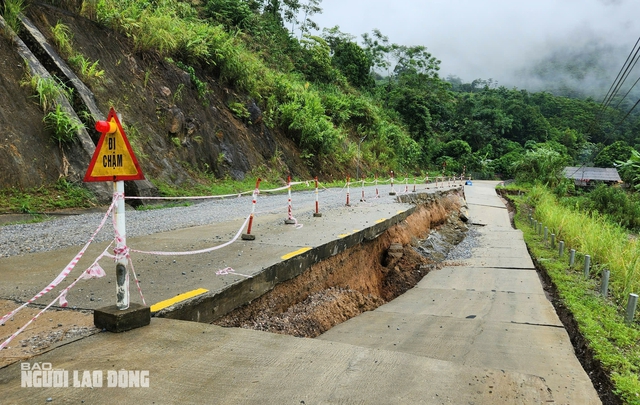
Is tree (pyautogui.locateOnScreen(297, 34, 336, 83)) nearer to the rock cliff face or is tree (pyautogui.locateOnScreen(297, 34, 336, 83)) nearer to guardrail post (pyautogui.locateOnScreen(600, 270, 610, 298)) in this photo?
the rock cliff face

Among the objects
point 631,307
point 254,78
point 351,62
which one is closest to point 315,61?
point 351,62

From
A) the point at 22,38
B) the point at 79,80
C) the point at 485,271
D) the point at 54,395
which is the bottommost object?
the point at 485,271

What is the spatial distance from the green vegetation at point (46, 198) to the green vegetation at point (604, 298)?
1059 cm

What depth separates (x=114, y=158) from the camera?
10.6ft

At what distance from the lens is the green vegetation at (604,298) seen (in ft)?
15.4

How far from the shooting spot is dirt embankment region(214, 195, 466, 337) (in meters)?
4.86

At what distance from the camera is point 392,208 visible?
13.0 meters

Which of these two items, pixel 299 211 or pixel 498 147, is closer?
pixel 299 211

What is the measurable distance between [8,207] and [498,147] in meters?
65.2

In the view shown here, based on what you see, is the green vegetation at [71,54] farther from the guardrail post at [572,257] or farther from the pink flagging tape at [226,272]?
the guardrail post at [572,257]

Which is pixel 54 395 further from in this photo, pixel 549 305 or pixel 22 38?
pixel 22 38

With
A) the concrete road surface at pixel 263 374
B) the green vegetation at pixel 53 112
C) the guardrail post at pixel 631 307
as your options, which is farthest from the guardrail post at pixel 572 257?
the green vegetation at pixel 53 112

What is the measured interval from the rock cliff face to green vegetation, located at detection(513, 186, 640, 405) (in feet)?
26.6

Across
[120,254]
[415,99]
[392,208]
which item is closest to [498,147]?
[415,99]
